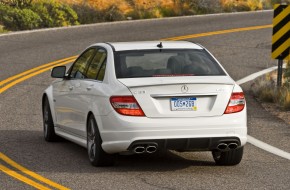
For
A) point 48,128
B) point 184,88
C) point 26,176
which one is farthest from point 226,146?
point 48,128

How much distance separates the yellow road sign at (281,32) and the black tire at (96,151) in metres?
6.79

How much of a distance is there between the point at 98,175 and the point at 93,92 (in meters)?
1.20

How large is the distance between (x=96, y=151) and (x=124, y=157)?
1012 mm

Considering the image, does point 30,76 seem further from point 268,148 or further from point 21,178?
point 21,178

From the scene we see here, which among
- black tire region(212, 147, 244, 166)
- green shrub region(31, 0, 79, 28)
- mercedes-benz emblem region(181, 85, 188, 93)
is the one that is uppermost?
mercedes-benz emblem region(181, 85, 188, 93)

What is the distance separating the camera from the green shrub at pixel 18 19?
30.1 metres

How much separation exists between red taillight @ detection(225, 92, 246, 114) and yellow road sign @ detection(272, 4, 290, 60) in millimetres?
6485

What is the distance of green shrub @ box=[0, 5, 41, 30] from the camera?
98.7 ft

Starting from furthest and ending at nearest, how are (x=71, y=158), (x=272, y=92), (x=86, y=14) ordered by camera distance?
(x=86, y=14), (x=272, y=92), (x=71, y=158)

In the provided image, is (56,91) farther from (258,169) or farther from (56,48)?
(56,48)

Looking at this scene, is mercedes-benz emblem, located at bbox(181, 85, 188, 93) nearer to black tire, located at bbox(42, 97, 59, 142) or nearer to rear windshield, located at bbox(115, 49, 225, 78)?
rear windshield, located at bbox(115, 49, 225, 78)

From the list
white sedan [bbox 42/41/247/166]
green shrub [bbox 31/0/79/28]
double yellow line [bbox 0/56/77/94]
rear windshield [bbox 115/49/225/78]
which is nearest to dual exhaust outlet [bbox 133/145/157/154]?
white sedan [bbox 42/41/247/166]

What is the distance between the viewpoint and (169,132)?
10.3 m

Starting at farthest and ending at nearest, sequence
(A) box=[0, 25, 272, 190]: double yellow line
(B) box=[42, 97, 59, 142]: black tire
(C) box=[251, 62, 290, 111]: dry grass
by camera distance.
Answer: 1. (C) box=[251, 62, 290, 111]: dry grass
2. (B) box=[42, 97, 59, 142]: black tire
3. (A) box=[0, 25, 272, 190]: double yellow line
